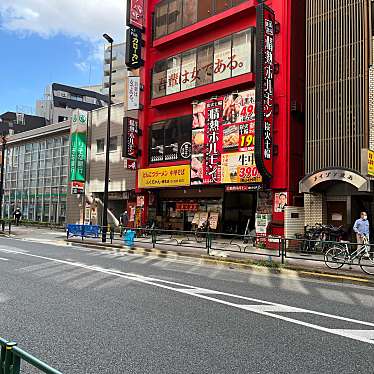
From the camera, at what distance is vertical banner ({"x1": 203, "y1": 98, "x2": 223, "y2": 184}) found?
2339 cm

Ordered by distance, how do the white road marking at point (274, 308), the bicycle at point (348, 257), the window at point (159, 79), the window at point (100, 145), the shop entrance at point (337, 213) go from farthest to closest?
the window at point (100, 145)
the window at point (159, 79)
the shop entrance at point (337, 213)
the bicycle at point (348, 257)
the white road marking at point (274, 308)

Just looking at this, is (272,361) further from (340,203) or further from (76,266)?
(340,203)

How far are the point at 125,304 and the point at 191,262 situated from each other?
26.1 ft

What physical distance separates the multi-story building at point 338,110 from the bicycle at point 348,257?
4974mm

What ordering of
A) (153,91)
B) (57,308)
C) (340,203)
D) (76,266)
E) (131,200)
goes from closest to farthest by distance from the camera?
(57,308) → (76,266) → (340,203) → (153,91) → (131,200)

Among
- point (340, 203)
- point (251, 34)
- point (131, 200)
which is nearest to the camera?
point (340, 203)

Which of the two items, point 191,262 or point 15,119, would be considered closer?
point 191,262

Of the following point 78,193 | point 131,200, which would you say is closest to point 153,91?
point 131,200

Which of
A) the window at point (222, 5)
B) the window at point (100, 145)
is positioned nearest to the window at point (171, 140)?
the window at point (222, 5)

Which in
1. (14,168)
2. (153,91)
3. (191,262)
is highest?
(153,91)

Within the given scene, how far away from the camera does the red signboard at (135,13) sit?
28.5 meters

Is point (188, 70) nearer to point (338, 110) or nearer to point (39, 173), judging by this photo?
point (338, 110)

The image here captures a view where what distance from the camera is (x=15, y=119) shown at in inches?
3056

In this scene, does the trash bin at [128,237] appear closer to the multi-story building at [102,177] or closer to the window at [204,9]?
the multi-story building at [102,177]
